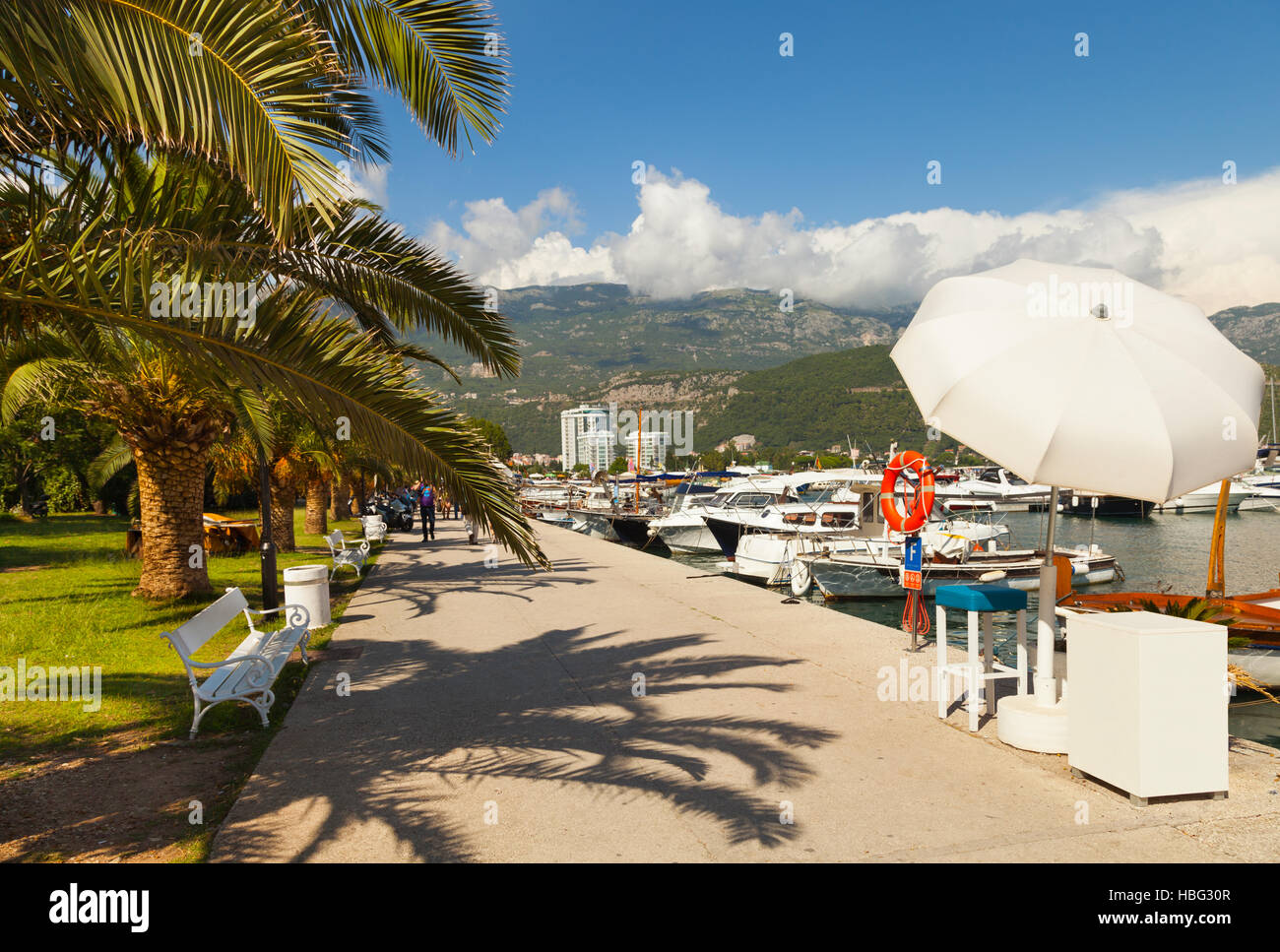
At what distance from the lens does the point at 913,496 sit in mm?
8836

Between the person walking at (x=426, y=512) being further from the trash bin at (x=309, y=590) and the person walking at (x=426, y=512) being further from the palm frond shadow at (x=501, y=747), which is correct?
the palm frond shadow at (x=501, y=747)

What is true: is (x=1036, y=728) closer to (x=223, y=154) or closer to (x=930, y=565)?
(x=223, y=154)

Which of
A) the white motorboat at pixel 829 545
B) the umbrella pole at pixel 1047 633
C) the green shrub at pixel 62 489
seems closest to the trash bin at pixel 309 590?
the umbrella pole at pixel 1047 633

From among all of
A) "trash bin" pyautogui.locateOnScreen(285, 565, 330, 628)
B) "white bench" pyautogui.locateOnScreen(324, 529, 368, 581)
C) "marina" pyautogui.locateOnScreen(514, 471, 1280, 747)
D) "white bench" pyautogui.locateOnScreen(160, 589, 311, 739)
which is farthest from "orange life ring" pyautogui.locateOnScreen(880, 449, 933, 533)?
"white bench" pyautogui.locateOnScreen(324, 529, 368, 581)

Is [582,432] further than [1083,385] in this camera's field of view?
Yes

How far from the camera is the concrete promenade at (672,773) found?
3996 mm

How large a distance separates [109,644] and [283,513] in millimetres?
10734

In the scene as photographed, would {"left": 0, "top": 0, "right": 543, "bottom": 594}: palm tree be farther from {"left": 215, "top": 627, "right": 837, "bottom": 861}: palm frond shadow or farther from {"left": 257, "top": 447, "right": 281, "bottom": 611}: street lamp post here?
{"left": 257, "top": 447, "right": 281, "bottom": 611}: street lamp post

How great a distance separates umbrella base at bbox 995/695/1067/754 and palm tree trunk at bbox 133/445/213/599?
10.9m

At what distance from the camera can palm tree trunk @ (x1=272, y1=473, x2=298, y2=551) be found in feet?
62.9

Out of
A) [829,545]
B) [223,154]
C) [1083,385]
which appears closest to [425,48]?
[223,154]

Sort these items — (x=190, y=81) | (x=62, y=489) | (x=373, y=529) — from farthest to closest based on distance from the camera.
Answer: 1. (x=62, y=489)
2. (x=373, y=529)
3. (x=190, y=81)
